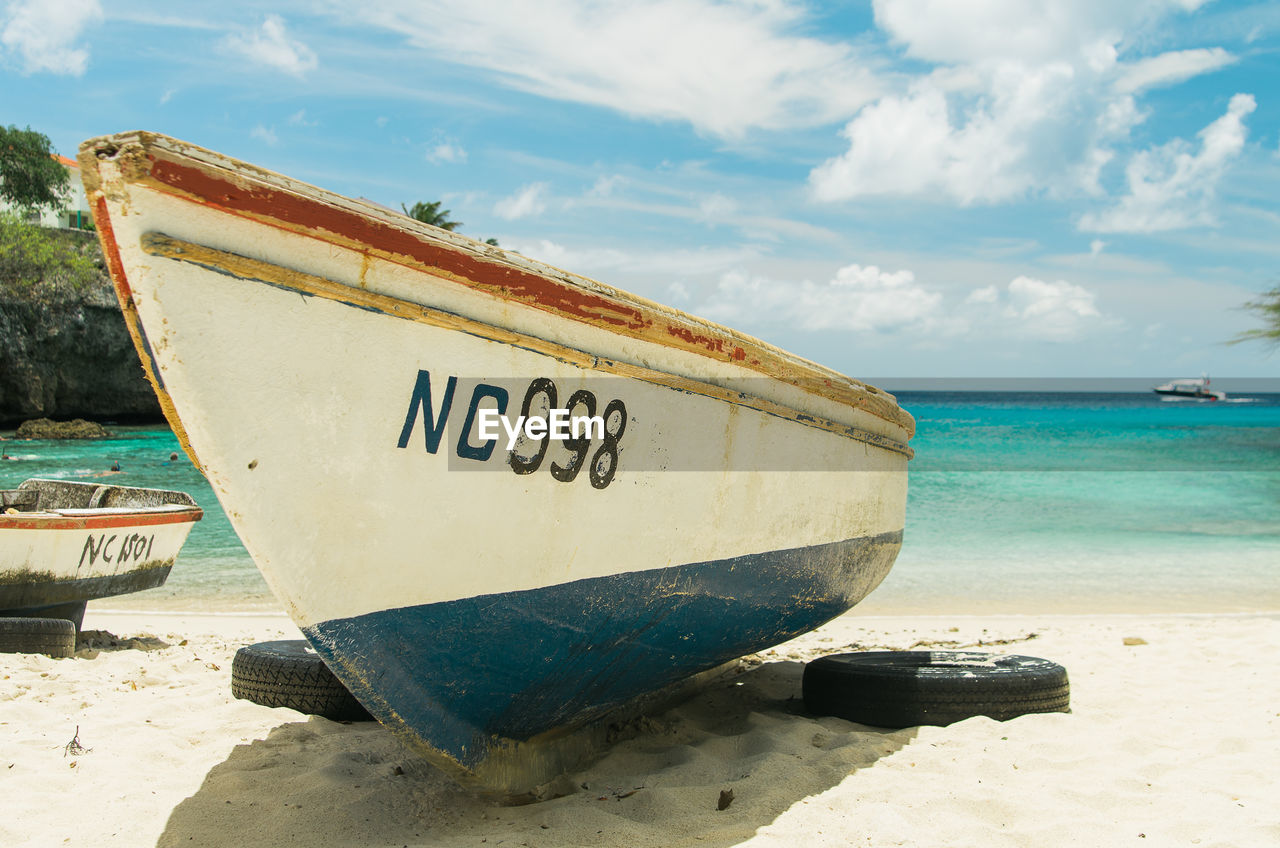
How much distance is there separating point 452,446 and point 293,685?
2.40 m

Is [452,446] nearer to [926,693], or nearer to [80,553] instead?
[926,693]

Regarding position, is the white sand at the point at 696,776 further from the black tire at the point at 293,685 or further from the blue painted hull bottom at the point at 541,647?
the blue painted hull bottom at the point at 541,647

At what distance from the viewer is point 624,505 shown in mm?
2678

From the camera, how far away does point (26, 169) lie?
36750mm

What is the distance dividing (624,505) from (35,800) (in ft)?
7.26

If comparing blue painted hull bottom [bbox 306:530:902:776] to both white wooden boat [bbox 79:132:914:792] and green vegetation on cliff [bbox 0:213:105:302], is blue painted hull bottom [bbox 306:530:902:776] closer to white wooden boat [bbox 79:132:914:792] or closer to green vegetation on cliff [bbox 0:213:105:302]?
white wooden boat [bbox 79:132:914:792]

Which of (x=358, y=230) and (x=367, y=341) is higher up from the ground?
(x=358, y=230)

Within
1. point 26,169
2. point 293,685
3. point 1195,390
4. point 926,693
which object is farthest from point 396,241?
point 1195,390

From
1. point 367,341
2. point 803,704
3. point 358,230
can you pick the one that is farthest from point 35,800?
point 803,704

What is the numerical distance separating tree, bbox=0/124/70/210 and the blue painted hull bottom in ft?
145


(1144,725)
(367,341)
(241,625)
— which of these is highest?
(367,341)

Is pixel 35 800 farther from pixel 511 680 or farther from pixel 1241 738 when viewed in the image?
pixel 1241 738

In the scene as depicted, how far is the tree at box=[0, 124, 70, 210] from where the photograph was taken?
119ft

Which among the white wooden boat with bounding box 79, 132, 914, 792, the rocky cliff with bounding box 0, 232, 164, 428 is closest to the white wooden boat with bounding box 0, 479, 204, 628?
the white wooden boat with bounding box 79, 132, 914, 792
